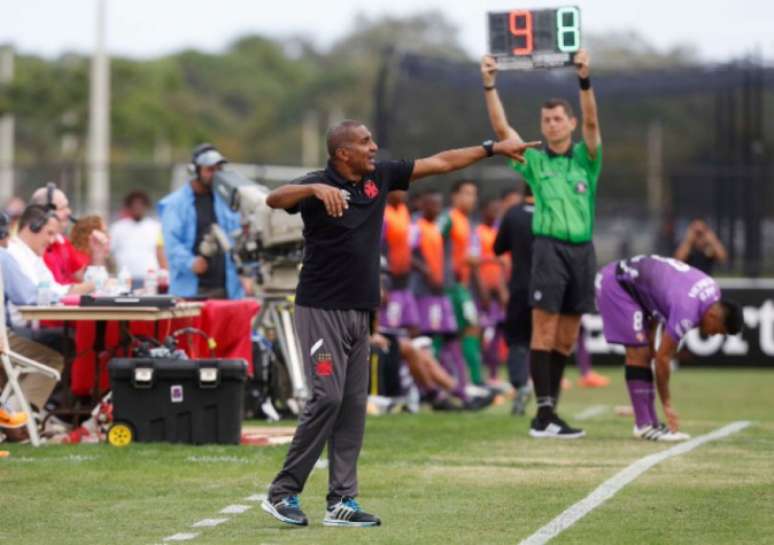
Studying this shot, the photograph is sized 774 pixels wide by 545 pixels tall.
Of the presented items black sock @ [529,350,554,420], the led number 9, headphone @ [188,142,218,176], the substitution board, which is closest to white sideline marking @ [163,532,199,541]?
Result: the substitution board

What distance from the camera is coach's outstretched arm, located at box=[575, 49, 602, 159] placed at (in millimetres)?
12688

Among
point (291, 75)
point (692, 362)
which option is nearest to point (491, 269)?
point (692, 362)

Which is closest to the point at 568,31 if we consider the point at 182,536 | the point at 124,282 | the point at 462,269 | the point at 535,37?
the point at 535,37

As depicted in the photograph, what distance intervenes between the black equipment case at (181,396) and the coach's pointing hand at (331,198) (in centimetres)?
440

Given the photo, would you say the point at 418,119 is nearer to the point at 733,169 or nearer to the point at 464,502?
the point at 733,169

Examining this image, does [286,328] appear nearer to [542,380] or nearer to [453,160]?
[542,380]

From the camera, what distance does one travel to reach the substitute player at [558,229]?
13695 millimetres

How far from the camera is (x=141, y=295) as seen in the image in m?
13.7

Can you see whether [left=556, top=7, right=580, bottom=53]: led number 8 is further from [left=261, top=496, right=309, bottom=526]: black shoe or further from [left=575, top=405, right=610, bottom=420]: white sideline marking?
[left=575, top=405, right=610, bottom=420]: white sideline marking

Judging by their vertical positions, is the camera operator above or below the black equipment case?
above

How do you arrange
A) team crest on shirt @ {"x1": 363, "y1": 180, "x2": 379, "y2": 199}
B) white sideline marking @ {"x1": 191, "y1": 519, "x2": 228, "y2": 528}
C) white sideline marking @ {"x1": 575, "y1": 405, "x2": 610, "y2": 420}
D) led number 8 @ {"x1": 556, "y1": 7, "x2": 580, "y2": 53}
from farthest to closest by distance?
1. white sideline marking @ {"x1": 575, "y1": 405, "x2": 610, "y2": 420}
2. led number 8 @ {"x1": 556, "y1": 7, "x2": 580, "y2": 53}
3. team crest on shirt @ {"x1": 363, "y1": 180, "x2": 379, "y2": 199}
4. white sideline marking @ {"x1": 191, "y1": 519, "x2": 228, "y2": 528}

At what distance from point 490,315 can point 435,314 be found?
2339mm

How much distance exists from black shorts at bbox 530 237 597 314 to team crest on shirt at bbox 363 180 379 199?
4395mm

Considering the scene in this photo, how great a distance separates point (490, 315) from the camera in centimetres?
2161
